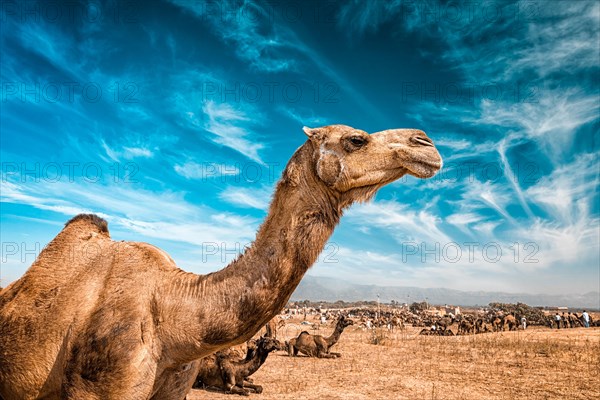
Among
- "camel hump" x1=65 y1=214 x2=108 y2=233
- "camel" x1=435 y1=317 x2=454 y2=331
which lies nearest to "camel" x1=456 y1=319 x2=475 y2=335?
"camel" x1=435 y1=317 x2=454 y2=331

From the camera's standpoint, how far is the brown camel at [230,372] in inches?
460

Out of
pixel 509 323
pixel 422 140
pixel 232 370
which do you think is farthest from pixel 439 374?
pixel 509 323

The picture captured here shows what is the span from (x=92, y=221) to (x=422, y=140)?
149 inches

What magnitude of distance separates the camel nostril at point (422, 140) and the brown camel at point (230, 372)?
9.89 meters

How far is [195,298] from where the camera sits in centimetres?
358

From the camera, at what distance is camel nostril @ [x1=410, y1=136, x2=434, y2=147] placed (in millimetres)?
3330

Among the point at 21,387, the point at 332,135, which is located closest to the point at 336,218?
the point at 332,135

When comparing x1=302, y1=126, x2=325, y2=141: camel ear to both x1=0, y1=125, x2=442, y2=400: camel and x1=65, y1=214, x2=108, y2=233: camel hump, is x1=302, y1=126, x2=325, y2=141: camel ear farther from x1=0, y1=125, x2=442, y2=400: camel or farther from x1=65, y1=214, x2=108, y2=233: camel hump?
x1=65, y1=214, x2=108, y2=233: camel hump

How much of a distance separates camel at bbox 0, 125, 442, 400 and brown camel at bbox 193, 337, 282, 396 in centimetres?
811

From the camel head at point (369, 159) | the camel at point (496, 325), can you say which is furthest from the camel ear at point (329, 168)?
the camel at point (496, 325)

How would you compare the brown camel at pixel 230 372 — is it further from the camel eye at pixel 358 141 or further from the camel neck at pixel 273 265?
the camel eye at pixel 358 141

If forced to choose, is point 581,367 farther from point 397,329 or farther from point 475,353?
point 397,329

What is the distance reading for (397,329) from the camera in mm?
38062

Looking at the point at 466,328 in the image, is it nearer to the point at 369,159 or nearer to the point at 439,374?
the point at 439,374
